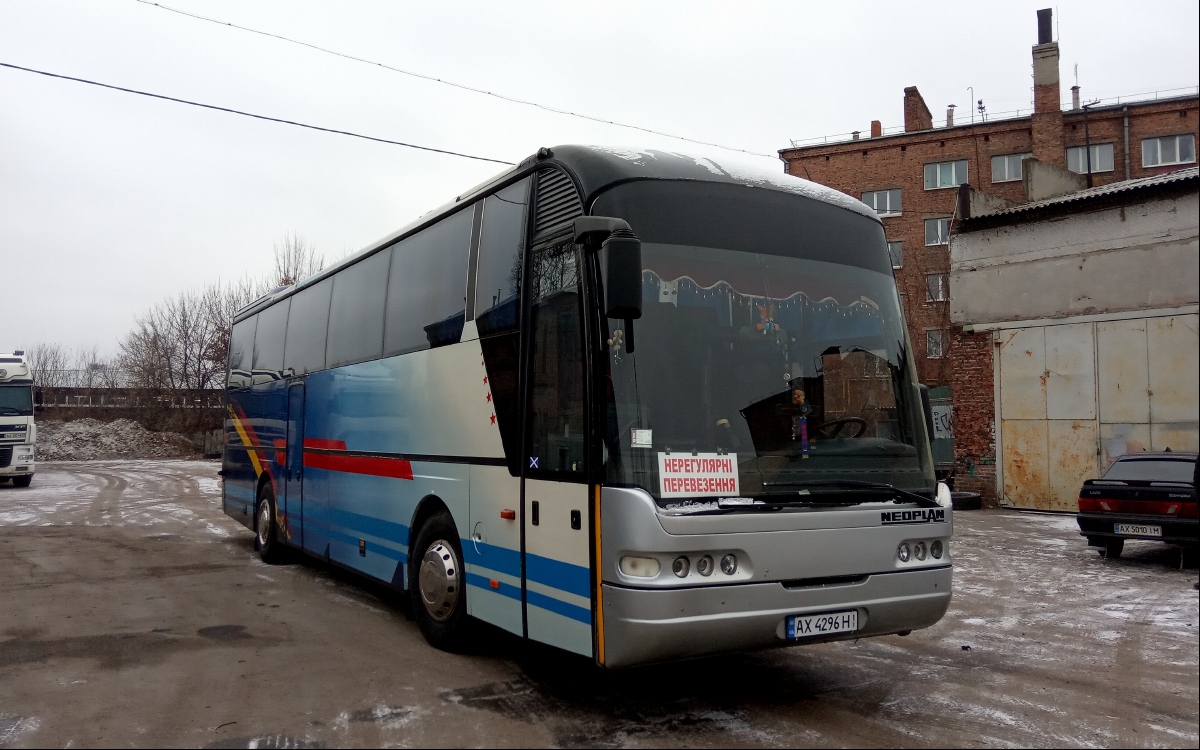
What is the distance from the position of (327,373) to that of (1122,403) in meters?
8.19

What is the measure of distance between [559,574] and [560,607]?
0.63 ft

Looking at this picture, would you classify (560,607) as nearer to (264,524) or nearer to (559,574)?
(559,574)

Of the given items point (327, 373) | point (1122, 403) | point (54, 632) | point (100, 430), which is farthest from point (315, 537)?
point (100, 430)

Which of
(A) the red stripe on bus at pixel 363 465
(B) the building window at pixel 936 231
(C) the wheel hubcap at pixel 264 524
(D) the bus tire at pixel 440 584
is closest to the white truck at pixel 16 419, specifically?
(C) the wheel hubcap at pixel 264 524

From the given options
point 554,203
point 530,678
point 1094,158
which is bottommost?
point 530,678

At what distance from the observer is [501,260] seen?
6559mm

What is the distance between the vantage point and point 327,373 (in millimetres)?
10031

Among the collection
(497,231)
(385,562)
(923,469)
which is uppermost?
(497,231)

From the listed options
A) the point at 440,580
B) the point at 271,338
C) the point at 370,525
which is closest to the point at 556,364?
the point at 440,580

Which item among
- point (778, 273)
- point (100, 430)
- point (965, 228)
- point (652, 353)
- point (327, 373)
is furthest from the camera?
point (100, 430)

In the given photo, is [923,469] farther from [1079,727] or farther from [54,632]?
[54,632]

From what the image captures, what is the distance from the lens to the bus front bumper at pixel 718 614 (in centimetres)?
487

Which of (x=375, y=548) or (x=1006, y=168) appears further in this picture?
(x=1006, y=168)

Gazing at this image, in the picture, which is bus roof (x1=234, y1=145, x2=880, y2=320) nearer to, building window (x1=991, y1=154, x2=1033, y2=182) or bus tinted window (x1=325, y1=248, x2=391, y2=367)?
bus tinted window (x1=325, y1=248, x2=391, y2=367)
